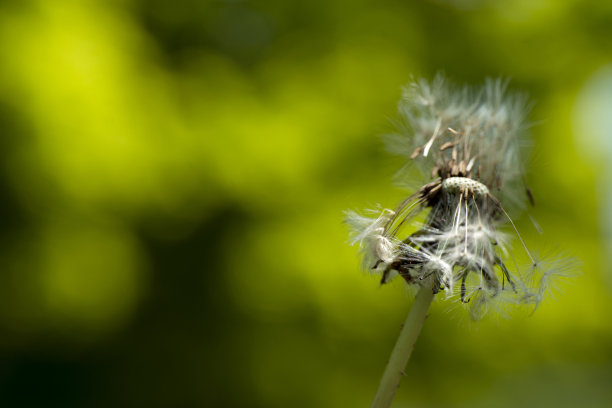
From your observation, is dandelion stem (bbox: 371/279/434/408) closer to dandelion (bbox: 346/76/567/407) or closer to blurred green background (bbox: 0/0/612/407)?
dandelion (bbox: 346/76/567/407)

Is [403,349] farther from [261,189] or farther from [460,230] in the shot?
[261,189]

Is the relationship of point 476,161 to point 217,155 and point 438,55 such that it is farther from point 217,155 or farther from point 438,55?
point 438,55

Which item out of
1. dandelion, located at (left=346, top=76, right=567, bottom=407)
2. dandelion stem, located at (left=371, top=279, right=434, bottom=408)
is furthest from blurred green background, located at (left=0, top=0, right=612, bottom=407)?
dandelion stem, located at (left=371, top=279, right=434, bottom=408)

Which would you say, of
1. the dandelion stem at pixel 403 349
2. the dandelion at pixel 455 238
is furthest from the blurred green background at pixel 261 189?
the dandelion stem at pixel 403 349

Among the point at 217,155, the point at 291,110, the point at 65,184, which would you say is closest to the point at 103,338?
the point at 65,184

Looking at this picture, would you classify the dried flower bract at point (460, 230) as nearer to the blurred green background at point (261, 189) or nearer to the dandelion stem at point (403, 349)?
the dandelion stem at point (403, 349)

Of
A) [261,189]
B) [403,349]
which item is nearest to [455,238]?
[403,349]
